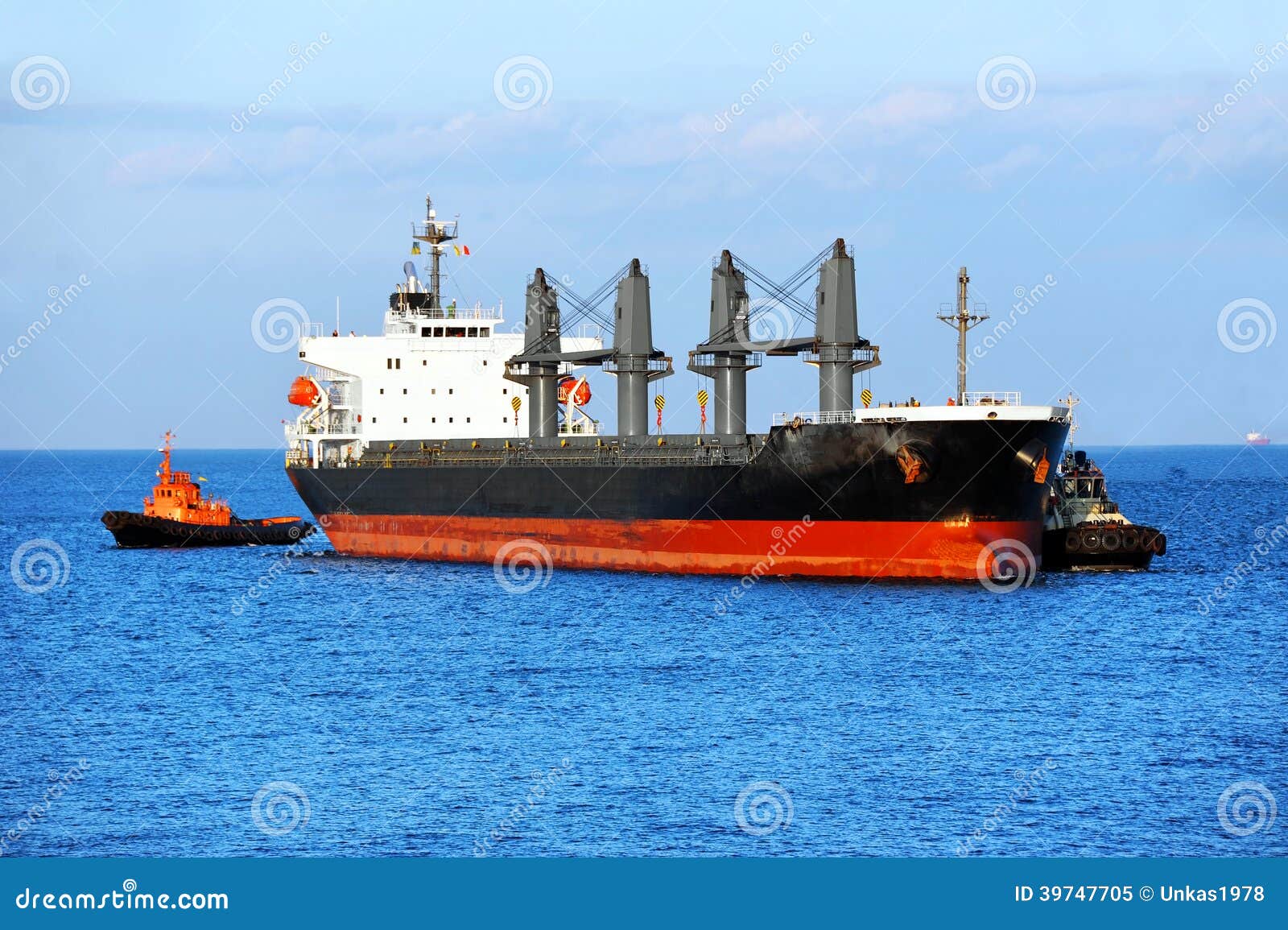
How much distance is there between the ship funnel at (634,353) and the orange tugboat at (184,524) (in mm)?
17969

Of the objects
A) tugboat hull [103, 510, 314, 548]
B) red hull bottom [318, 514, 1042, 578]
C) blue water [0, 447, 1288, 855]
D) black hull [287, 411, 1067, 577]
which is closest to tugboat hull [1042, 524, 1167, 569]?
blue water [0, 447, 1288, 855]

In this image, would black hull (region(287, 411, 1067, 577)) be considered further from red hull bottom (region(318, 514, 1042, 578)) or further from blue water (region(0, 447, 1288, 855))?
blue water (region(0, 447, 1288, 855))

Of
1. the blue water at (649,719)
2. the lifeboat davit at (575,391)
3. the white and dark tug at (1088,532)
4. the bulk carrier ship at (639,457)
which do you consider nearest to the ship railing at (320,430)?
the bulk carrier ship at (639,457)

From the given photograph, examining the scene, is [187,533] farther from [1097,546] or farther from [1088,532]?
[1097,546]

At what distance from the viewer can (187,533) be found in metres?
58.7

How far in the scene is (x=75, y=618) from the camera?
40125 mm

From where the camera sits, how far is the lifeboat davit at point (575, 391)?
5500 centimetres

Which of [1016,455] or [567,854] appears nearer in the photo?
[567,854]

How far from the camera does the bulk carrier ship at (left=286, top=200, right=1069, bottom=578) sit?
37.1 metres

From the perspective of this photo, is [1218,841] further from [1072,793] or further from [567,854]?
[567,854]

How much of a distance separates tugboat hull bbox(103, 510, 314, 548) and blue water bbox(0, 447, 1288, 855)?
45.9ft

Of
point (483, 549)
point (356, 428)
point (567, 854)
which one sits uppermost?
point (356, 428)

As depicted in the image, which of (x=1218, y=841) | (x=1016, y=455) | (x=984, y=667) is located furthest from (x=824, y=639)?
(x=1218, y=841)

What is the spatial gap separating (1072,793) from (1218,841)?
2.38 meters
